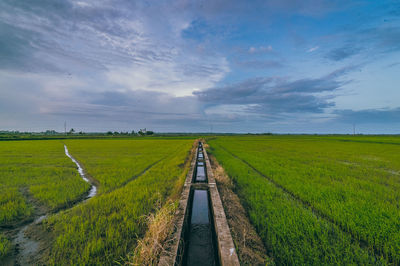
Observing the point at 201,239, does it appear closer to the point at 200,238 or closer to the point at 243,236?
the point at 200,238

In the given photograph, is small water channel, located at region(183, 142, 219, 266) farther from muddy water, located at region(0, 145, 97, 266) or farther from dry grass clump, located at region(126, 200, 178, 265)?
muddy water, located at region(0, 145, 97, 266)

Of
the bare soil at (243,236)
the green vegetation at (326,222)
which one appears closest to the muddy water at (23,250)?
the bare soil at (243,236)

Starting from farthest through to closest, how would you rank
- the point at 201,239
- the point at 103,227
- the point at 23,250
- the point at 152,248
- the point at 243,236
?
the point at 103,227 → the point at 201,239 → the point at 243,236 → the point at 23,250 → the point at 152,248

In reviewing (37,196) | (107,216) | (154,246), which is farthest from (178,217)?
(37,196)

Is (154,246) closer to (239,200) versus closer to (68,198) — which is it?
(239,200)

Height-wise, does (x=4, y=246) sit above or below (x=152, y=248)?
below

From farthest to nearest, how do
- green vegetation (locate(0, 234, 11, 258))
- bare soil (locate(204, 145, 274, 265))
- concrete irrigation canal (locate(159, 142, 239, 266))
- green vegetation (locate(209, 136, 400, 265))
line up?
green vegetation (locate(0, 234, 11, 258))
green vegetation (locate(209, 136, 400, 265))
bare soil (locate(204, 145, 274, 265))
concrete irrigation canal (locate(159, 142, 239, 266))

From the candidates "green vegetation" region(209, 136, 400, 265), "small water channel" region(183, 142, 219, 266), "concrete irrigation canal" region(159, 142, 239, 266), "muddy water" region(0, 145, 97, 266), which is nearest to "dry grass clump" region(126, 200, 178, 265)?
"concrete irrigation canal" region(159, 142, 239, 266)

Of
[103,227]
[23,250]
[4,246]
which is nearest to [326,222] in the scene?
[103,227]

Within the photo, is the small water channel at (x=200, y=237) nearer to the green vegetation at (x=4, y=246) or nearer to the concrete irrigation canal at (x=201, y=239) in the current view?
the concrete irrigation canal at (x=201, y=239)
